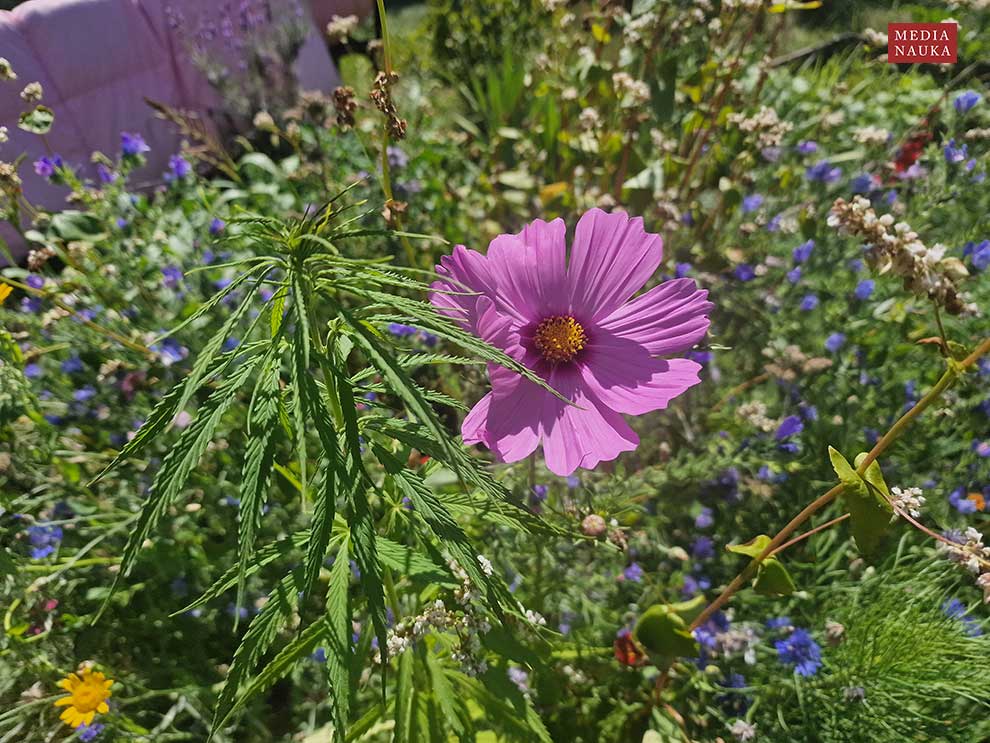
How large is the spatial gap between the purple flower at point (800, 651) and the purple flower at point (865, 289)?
0.77 metres

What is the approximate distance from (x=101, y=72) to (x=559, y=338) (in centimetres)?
202

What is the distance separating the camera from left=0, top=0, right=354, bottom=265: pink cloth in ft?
5.21

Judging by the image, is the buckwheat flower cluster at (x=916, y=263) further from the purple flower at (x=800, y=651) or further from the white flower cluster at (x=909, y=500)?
the purple flower at (x=800, y=651)

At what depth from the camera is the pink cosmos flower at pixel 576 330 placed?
2.41 ft

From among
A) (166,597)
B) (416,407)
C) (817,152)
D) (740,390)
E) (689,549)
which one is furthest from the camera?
(817,152)

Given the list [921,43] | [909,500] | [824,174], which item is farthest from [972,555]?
[921,43]

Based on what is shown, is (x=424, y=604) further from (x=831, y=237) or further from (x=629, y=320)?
(x=831, y=237)

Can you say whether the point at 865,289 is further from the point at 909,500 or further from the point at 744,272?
the point at 909,500

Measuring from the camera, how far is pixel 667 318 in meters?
0.79

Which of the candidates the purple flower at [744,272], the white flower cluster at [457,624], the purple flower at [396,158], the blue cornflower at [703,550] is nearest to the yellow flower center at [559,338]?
the white flower cluster at [457,624]

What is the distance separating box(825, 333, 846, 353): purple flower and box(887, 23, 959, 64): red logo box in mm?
592

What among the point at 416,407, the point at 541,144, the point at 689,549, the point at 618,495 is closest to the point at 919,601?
the point at 689,549

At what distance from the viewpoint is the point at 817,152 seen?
1938 mm

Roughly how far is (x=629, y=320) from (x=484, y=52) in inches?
108
